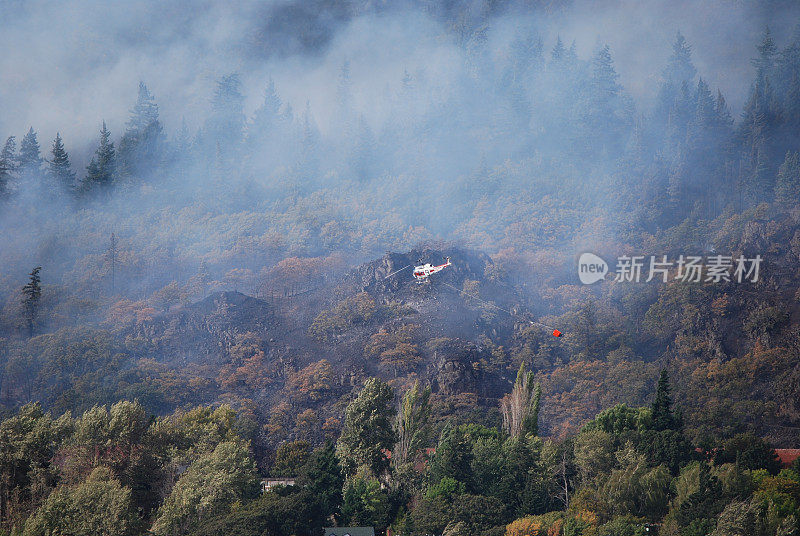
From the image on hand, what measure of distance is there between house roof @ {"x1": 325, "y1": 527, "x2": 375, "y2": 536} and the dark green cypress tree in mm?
99820

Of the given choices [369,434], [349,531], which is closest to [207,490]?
[349,531]

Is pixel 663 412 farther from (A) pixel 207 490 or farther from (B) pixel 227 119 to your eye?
(B) pixel 227 119

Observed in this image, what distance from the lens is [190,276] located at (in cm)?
13300

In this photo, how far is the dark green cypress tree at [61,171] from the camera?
14712 cm

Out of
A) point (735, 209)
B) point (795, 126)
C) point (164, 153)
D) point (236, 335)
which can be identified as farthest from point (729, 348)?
point (164, 153)

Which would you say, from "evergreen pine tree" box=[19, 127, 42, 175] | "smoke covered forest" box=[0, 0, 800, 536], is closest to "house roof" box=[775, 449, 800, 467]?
"smoke covered forest" box=[0, 0, 800, 536]

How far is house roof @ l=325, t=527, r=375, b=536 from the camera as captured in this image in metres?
66.5

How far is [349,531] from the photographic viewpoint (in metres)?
66.9

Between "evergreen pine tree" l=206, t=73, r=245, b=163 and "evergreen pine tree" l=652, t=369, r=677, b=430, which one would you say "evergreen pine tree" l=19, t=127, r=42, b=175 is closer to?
"evergreen pine tree" l=206, t=73, r=245, b=163

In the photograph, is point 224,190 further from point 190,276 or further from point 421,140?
point 421,140

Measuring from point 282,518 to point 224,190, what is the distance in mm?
97106

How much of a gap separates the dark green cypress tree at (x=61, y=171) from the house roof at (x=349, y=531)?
327 ft

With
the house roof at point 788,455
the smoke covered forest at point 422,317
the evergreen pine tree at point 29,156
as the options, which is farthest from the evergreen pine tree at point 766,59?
the evergreen pine tree at point 29,156

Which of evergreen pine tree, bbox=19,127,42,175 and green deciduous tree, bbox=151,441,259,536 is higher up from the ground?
evergreen pine tree, bbox=19,127,42,175
